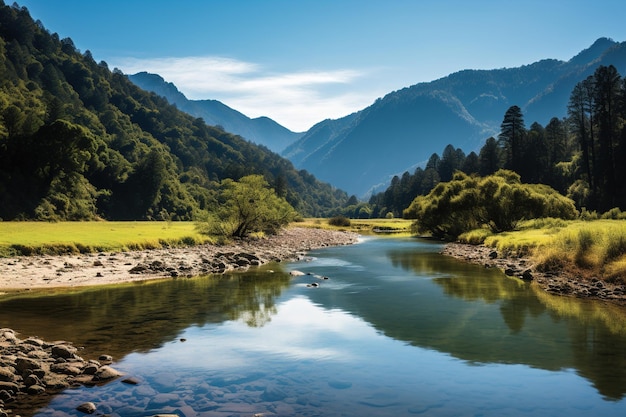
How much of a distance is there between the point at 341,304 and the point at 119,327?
11446mm

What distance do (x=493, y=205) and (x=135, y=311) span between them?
55.7 meters

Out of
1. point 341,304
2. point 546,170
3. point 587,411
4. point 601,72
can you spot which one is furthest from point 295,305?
point 546,170

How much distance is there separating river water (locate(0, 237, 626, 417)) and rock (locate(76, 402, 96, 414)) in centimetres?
34

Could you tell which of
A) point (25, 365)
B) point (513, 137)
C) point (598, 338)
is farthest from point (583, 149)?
point (25, 365)

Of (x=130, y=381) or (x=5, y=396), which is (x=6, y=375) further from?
(x=130, y=381)

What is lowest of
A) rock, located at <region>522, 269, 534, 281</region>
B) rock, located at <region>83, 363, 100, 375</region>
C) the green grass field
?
rock, located at <region>522, 269, 534, 281</region>

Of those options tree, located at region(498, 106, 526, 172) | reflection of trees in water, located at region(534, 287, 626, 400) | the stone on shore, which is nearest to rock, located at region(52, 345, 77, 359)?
the stone on shore

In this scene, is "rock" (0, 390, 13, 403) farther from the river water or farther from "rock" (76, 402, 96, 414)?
"rock" (76, 402, 96, 414)

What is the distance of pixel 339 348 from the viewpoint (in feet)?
57.7

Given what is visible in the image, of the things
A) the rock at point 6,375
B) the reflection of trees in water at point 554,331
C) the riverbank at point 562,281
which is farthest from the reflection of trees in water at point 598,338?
the rock at point 6,375

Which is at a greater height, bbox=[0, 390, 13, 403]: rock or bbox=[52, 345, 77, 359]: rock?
bbox=[52, 345, 77, 359]: rock

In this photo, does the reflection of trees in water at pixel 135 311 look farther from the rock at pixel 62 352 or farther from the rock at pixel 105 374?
the rock at pixel 105 374

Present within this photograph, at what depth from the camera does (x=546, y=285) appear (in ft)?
98.1

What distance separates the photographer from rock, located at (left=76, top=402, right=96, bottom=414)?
11.2 m
